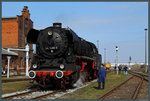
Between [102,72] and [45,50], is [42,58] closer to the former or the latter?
[45,50]

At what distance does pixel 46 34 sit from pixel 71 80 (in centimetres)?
317

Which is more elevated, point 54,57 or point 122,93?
point 54,57

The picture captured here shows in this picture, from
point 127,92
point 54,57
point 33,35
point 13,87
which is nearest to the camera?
point 127,92

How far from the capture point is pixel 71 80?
13.3 metres

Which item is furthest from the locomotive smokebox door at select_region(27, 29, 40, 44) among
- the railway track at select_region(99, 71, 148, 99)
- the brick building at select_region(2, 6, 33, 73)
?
the brick building at select_region(2, 6, 33, 73)

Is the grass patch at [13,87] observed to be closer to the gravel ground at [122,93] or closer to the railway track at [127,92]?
the railway track at [127,92]

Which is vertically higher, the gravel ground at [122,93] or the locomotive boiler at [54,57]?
the locomotive boiler at [54,57]

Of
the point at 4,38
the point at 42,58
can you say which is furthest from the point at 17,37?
the point at 42,58

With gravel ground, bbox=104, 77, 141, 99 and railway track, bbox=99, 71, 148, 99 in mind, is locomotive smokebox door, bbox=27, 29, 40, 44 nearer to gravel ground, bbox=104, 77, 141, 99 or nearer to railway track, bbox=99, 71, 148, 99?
railway track, bbox=99, 71, 148, 99

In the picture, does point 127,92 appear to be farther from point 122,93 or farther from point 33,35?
point 33,35

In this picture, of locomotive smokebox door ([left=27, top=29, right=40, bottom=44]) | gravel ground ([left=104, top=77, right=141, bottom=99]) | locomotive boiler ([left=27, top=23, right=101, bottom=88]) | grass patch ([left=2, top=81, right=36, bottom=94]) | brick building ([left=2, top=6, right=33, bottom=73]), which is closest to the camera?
gravel ground ([left=104, top=77, right=141, bottom=99])

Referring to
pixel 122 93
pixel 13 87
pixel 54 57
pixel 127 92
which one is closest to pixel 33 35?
pixel 54 57

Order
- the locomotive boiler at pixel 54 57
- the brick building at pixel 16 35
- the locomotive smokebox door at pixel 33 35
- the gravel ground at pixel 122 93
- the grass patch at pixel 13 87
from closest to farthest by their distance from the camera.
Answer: the gravel ground at pixel 122 93, the locomotive boiler at pixel 54 57, the grass patch at pixel 13 87, the locomotive smokebox door at pixel 33 35, the brick building at pixel 16 35

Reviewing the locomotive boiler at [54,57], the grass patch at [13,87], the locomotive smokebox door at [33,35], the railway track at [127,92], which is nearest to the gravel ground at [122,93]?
the railway track at [127,92]
